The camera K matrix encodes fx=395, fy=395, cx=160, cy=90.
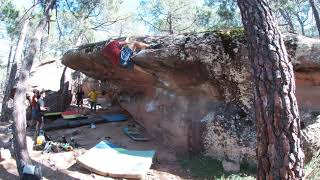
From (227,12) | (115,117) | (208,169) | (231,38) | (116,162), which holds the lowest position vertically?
(208,169)

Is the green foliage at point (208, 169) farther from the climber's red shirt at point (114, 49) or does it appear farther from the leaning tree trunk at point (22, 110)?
the leaning tree trunk at point (22, 110)

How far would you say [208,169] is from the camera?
841 cm

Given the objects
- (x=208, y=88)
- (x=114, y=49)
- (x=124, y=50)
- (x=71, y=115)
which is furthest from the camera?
(x=71, y=115)

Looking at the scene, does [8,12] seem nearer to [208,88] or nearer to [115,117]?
[115,117]

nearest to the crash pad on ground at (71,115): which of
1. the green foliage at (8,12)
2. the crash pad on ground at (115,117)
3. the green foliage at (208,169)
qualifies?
the crash pad on ground at (115,117)

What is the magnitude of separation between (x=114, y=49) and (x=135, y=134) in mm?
2366

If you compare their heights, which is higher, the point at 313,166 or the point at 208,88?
the point at 208,88

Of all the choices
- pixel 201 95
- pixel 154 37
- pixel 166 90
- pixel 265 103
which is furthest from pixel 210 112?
pixel 265 103

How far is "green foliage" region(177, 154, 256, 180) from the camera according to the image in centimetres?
802

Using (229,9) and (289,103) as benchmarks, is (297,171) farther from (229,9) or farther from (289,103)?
(229,9)

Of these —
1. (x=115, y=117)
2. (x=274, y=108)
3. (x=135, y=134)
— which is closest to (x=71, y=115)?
(x=115, y=117)

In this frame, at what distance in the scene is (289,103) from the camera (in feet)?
12.6

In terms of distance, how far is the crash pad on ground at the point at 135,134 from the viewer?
10336 mm

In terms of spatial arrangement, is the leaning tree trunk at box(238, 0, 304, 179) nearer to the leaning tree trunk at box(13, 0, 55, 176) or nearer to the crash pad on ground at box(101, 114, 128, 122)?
the leaning tree trunk at box(13, 0, 55, 176)
